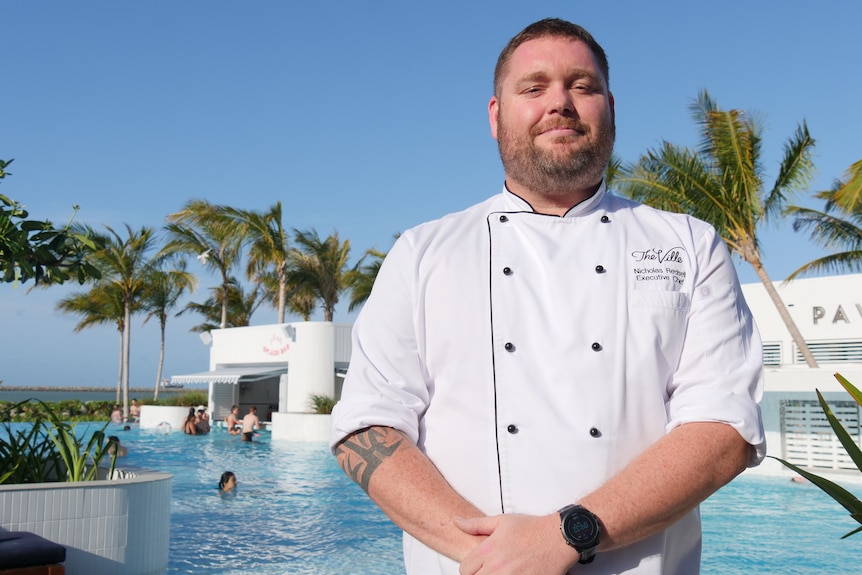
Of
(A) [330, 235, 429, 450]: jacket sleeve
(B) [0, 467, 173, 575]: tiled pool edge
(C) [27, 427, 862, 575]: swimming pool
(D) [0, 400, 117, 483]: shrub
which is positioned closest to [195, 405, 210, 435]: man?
(C) [27, 427, 862, 575]: swimming pool

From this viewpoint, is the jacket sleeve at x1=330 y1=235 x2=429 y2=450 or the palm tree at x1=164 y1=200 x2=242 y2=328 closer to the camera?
the jacket sleeve at x1=330 y1=235 x2=429 y2=450

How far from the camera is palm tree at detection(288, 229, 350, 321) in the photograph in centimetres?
2739

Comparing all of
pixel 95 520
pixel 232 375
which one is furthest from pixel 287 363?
pixel 95 520

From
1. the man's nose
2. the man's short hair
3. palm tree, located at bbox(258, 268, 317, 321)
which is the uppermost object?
palm tree, located at bbox(258, 268, 317, 321)

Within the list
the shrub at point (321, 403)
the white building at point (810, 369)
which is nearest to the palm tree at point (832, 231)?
the white building at point (810, 369)

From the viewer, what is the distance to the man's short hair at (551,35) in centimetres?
162

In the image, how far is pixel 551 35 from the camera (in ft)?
5.32

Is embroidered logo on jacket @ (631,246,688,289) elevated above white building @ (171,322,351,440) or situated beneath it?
situated beneath

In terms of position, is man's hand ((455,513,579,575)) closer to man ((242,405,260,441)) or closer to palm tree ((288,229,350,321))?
man ((242,405,260,441))

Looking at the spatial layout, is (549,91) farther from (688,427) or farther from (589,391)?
(688,427)

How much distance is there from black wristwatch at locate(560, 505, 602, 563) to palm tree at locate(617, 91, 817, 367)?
15772mm

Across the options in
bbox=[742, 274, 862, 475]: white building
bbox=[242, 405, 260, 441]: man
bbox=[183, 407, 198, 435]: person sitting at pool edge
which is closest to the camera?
bbox=[742, 274, 862, 475]: white building

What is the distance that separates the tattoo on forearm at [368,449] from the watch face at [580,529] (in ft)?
1.13

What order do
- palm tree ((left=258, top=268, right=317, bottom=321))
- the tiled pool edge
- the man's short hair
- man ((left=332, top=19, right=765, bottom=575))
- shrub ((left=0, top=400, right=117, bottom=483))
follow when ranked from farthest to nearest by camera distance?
palm tree ((left=258, top=268, right=317, bottom=321)), shrub ((left=0, top=400, right=117, bottom=483)), the tiled pool edge, the man's short hair, man ((left=332, top=19, right=765, bottom=575))
